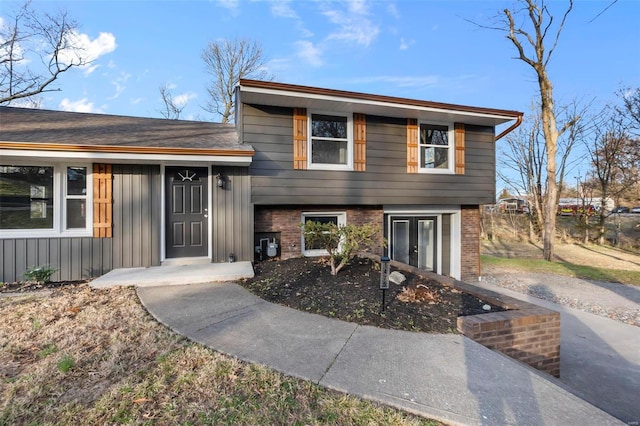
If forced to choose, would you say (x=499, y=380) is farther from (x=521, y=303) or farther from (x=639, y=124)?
(x=639, y=124)

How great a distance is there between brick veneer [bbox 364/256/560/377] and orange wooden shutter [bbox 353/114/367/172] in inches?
175

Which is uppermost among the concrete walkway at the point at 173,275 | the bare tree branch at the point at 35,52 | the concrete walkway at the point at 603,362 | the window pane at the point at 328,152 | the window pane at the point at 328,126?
the bare tree branch at the point at 35,52

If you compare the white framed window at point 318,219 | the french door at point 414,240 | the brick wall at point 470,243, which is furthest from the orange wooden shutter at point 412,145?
the brick wall at point 470,243

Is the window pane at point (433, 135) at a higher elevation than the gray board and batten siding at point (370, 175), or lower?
Result: higher

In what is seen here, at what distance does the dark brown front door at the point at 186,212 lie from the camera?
616 centimetres

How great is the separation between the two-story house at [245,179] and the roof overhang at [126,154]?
0.02 m

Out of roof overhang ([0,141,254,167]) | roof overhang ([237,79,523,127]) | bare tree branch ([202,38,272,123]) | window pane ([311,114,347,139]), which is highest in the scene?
bare tree branch ([202,38,272,123])

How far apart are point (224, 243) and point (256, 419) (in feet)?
15.5

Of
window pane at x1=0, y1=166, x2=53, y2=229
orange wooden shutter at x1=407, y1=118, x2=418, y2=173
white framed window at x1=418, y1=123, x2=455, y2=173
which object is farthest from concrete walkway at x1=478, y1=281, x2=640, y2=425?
window pane at x1=0, y1=166, x2=53, y2=229

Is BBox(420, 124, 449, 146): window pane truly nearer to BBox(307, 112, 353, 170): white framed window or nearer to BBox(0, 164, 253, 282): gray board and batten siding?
BBox(307, 112, 353, 170): white framed window

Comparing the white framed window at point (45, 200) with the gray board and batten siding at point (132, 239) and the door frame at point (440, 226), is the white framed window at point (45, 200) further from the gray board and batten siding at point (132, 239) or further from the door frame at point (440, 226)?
the door frame at point (440, 226)

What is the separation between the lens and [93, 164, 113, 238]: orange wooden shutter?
A: 566 centimetres

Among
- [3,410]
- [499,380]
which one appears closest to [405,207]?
[499,380]

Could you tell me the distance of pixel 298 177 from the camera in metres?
6.76
